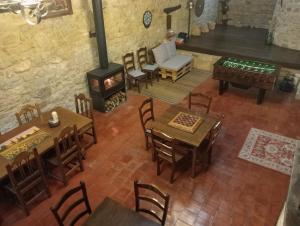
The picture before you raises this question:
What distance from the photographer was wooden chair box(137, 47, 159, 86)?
21.8 ft

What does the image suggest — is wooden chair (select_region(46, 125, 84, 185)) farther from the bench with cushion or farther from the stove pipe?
the bench with cushion

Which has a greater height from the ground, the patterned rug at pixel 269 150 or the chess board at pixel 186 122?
the chess board at pixel 186 122

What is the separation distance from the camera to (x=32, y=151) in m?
3.40

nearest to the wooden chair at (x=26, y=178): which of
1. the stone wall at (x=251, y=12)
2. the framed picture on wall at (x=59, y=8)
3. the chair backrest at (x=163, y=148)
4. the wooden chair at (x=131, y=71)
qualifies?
the chair backrest at (x=163, y=148)

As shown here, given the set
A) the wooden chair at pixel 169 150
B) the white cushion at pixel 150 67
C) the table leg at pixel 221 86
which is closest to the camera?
the wooden chair at pixel 169 150

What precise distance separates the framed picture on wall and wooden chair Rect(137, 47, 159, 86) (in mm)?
2418

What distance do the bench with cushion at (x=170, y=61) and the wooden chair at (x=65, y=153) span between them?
3.83 meters

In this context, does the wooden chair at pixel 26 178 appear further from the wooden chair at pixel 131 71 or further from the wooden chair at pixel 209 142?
the wooden chair at pixel 131 71

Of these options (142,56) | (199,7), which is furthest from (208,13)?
(142,56)

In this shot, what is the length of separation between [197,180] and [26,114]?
306cm

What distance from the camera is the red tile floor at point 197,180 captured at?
131 inches

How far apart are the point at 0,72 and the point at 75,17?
1.74 meters

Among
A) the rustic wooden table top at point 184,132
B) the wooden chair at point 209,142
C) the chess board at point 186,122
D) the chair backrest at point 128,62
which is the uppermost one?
the chair backrest at point 128,62

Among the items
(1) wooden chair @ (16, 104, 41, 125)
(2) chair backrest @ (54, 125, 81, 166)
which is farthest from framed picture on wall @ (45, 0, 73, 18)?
(2) chair backrest @ (54, 125, 81, 166)
